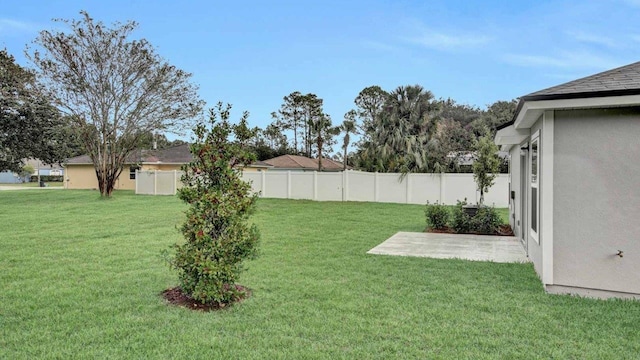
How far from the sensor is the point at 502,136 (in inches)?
304

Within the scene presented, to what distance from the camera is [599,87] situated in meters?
4.53

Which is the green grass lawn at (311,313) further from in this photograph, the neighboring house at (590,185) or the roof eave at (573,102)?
the roof eave at (573,102)

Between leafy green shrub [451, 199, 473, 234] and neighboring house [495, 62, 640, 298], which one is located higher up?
neighboring house [495, 62, 640, 298]

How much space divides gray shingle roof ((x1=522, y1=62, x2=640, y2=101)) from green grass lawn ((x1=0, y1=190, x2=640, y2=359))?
7.49ft

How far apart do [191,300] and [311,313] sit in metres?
1.42

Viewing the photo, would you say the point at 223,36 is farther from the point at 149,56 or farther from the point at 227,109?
the point at 227,109

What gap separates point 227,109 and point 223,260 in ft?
5.80

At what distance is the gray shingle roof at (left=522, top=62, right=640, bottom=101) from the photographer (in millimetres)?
4336

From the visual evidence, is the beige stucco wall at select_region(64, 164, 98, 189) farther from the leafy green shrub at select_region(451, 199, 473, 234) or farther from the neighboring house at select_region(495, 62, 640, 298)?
the neighboring house at select_region(495, 62, 640, 298)

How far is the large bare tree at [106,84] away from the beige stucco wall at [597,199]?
69.5 ft

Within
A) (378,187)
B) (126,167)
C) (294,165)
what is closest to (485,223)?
(378,187)

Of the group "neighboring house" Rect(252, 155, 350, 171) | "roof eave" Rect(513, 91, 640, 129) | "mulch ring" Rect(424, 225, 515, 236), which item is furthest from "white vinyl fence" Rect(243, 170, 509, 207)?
"roof eave" Rect(513, 91, 640, 129)

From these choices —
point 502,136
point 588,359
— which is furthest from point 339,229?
point 588,359

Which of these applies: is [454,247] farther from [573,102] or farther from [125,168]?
[125,168]
